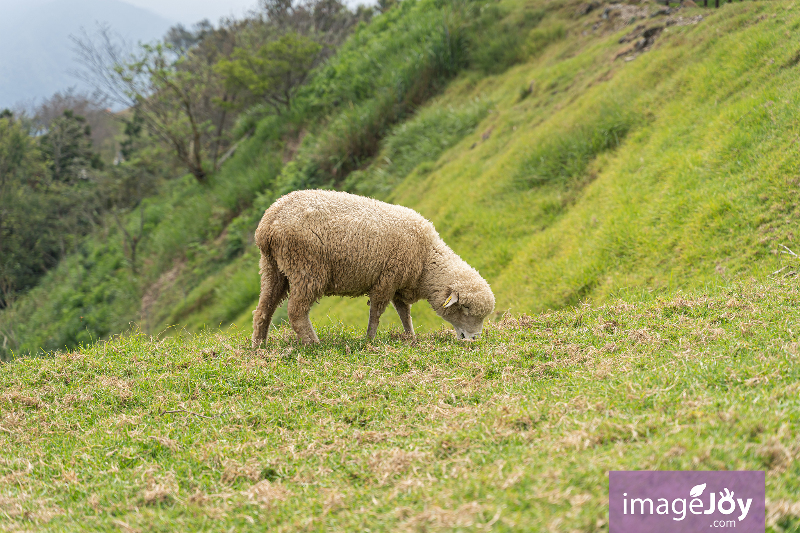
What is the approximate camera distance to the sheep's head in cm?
619

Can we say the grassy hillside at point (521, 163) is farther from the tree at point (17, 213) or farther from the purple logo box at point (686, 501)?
the purple logo box at point (686, 501)

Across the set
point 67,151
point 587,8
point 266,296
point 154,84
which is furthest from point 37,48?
point 266,296

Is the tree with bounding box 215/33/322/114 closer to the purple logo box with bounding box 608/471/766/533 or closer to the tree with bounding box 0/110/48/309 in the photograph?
the tree with bounding box 0/110/48/309

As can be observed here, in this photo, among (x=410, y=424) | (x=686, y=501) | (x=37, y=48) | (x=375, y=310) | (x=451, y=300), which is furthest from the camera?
(x=37, y=48)

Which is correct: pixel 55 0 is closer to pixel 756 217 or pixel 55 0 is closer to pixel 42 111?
→ pixel 42 111

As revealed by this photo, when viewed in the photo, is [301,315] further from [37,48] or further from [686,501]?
[37,48]

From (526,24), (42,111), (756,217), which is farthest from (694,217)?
(42,111)

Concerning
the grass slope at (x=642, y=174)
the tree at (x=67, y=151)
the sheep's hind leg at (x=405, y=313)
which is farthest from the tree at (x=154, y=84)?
the sheep's hind leg at (x=405, y=313)

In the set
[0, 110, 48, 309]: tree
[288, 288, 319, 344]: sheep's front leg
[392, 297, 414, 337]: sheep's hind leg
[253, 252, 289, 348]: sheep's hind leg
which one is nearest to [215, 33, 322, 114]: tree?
[0, 110, 48, 309]: tree

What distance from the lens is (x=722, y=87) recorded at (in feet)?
29.4

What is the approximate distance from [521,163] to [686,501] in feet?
30.5

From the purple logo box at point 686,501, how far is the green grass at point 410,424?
0.06m

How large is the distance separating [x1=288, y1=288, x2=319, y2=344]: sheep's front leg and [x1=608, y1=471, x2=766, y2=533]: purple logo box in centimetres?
368

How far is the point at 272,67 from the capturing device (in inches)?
858
